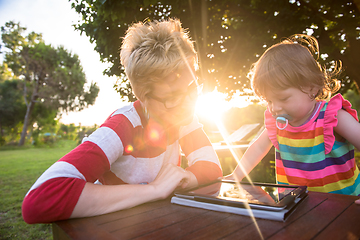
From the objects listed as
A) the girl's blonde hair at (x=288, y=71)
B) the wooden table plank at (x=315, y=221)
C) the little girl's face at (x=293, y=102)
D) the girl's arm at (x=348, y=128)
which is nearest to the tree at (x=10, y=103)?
the girl's blonde hair at (x=288, y=71)

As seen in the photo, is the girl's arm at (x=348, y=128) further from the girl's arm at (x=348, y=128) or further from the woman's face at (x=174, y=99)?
the woman's face at (x=174, y=99)

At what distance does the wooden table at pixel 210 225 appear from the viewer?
666mm

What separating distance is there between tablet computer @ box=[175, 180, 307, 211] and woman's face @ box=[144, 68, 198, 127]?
0.50 meters

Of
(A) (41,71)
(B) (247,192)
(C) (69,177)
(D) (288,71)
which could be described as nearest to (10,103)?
(A) (41,71)

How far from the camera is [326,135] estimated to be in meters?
1.46

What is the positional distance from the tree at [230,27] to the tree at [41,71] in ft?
77.1

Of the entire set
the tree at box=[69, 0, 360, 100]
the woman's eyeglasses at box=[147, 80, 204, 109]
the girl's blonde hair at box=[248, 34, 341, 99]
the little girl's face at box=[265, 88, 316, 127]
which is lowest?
the little girl's face at box=[265, 88, 316, 127]

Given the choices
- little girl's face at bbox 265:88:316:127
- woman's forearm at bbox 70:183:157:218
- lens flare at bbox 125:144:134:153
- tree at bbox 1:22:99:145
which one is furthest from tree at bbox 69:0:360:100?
tree at bbox 1:22:99:145

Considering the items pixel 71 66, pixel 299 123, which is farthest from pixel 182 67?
pixel 71 66

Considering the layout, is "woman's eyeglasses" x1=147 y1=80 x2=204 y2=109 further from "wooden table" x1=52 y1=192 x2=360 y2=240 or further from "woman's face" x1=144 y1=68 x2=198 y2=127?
"wooden table" x1=52 y1=192 x2=360 y2=240

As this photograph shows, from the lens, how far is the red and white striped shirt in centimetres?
83

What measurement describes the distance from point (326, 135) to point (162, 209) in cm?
122

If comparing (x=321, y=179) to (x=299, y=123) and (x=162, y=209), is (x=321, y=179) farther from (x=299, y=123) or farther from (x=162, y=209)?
(x=162, y=209)

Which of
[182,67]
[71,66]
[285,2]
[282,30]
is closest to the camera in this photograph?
[182,67]
